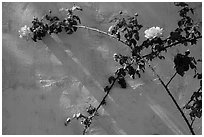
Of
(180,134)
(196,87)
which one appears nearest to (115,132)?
(180,134)

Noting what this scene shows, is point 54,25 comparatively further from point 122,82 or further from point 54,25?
point 122,82

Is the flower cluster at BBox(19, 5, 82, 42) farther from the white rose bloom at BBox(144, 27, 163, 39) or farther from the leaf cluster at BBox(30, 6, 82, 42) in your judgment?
the white rose bloom at BBox(144, 27, 163, 39)

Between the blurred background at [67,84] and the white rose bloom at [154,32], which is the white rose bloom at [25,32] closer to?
the blurred background at [67,84]

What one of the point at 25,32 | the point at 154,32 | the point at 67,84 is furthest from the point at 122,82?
the point at 25,32

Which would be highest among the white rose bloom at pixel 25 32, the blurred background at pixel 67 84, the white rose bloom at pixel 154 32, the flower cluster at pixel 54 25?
the white rose bloom at pixel 154 32

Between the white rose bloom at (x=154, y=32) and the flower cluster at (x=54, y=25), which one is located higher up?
the white rose bloom at (x=154, y=32)

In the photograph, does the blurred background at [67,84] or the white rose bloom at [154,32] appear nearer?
the white rose bloom at [154,32]

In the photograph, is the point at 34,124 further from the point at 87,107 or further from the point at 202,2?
the point at 202,2

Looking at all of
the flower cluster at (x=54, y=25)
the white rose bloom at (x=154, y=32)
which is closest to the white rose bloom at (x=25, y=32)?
the flower cluster at (x=54, y=25)

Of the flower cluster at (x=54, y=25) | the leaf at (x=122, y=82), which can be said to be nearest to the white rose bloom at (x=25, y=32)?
the flower cluster at (x=54, y=25)
